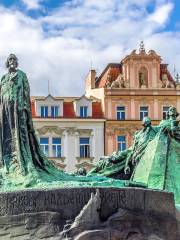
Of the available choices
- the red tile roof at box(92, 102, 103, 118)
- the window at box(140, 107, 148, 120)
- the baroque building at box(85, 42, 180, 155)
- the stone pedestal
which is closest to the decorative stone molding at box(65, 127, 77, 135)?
the red tile roof at box(92, 102, 103, 118)

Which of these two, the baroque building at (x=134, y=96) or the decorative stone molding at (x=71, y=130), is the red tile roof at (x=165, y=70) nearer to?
the baroque building at (x=134, y=96)

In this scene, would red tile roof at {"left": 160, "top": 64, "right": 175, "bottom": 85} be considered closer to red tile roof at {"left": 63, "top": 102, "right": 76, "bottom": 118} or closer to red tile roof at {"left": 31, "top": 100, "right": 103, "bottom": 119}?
red tile roof at {"left": 31, "top": 100, "right": 103, "bottom": 119}

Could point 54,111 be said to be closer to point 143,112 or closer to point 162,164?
point 143,112

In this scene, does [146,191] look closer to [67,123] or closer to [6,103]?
[6,103]

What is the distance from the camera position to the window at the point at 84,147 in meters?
61.5

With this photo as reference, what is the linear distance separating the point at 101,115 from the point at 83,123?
55.7 inches

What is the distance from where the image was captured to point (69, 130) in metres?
61.6

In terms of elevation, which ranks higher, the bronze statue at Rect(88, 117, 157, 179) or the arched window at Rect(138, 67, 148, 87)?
the arched window at Rect(138, 67, 148, 87)

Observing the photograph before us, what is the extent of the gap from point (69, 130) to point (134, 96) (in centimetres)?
527

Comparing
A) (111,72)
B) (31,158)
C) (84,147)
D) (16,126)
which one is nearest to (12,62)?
(16,126)

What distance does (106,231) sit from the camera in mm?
17219

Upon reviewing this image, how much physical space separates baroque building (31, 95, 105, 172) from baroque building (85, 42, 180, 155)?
0.88m

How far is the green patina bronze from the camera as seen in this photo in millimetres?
18422

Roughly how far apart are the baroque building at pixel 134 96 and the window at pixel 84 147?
1.34m
